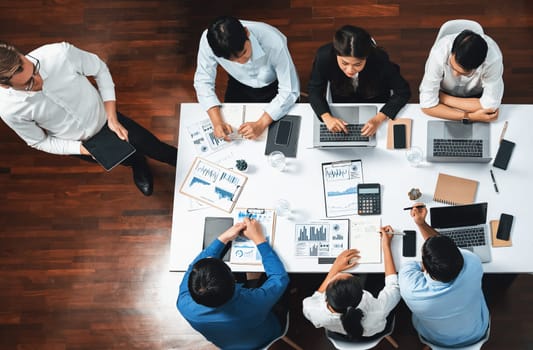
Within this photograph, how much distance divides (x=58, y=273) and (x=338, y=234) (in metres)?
2.13

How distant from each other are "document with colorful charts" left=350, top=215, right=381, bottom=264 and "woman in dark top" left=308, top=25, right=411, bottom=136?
1.58 ft

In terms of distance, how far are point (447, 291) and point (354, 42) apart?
1.25 m

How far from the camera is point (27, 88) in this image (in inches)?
95.5

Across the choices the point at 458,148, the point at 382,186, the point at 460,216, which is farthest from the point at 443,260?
the point at 458,148

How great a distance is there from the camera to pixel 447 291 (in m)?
2.18

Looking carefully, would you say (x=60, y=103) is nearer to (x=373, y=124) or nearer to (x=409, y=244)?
A: (x=373, y=124)

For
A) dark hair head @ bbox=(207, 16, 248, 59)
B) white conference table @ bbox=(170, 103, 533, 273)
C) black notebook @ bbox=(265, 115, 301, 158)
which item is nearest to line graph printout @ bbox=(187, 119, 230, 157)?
white conference table @ bbox=(170, 103, 533, 273)

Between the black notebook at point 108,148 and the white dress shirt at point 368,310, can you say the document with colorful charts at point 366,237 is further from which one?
the black notebook at point 108,148

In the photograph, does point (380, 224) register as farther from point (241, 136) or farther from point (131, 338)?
point (131, 338)

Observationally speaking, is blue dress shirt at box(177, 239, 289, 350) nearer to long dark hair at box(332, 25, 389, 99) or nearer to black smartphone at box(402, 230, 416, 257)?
black smartphone at box(402, 230, 416, 257)

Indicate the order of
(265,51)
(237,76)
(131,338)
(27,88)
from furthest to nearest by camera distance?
(131,338) → (237,76) → (265,51) → (27,88)

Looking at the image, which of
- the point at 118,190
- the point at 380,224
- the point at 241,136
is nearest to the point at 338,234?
the point at 380,224

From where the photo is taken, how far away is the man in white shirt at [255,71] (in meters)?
2.70

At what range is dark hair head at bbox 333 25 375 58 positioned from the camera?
2.45 meters
